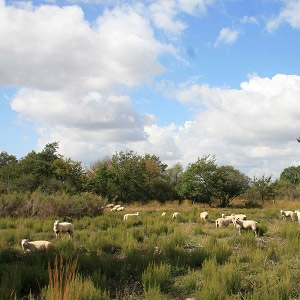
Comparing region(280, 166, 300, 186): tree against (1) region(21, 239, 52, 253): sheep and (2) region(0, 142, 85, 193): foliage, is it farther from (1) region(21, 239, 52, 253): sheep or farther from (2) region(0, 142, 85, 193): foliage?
(1) region(21, 239, 52, 253): sheep

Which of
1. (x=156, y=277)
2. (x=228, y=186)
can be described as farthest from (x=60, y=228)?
(x=228, y=186)

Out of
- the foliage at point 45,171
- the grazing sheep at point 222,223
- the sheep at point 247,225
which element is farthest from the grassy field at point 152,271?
the foliage at point 45,171

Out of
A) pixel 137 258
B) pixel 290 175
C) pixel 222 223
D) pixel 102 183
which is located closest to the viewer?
pixel 137 258

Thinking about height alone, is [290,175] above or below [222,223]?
above

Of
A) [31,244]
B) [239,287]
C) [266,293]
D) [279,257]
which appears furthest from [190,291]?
[31,244]

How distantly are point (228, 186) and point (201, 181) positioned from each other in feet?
11.8

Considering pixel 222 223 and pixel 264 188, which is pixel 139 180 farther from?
pixel 222 223

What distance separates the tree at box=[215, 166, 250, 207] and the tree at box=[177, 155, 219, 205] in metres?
0.71

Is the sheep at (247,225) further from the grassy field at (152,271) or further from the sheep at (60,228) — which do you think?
the sheep at (60,228)

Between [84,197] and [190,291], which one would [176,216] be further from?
[190,291]

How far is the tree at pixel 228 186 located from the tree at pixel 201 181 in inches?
28.0

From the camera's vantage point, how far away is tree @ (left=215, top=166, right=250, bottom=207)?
41938 mm

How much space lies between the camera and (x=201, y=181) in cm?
4266

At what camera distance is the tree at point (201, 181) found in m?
41.8
